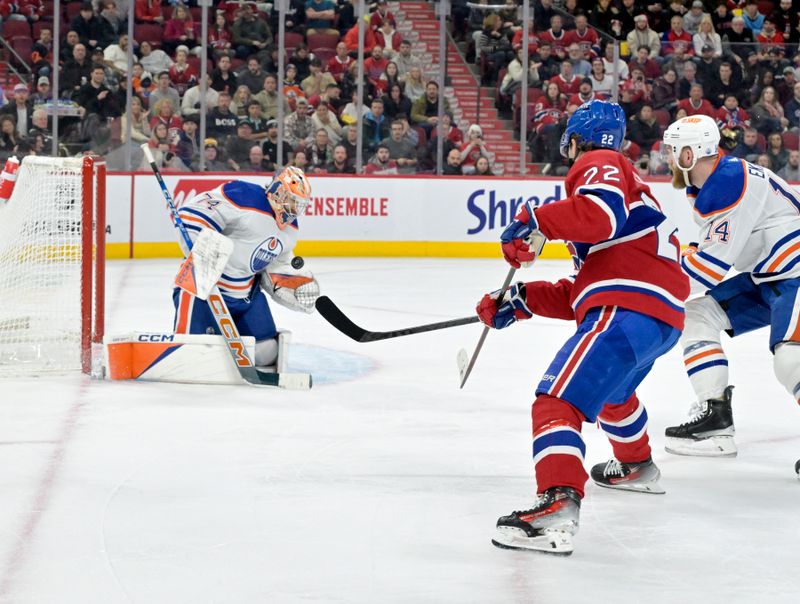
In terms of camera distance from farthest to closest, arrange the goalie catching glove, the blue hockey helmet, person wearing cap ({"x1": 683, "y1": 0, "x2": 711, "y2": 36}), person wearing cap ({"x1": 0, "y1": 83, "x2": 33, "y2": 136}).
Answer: person wearing cap ({"x1": 683, "y1": 0, "x2": 711, "y2": 36})
person wearing cap ({"x1": 0, "y1": 83, "x2": 33, "y2": 136})
the goalie catching glove
the blue hockey helmet

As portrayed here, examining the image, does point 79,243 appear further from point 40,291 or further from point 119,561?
point 119,561

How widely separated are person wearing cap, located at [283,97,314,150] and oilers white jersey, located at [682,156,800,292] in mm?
6327

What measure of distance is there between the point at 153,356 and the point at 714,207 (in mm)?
2328

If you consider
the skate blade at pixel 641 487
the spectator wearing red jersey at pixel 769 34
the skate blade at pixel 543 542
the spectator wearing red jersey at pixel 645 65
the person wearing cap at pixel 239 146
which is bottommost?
the skate blade at pixel 641 487

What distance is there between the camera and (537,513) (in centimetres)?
294

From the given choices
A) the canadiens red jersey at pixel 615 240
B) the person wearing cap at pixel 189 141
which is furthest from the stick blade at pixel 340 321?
the person wearing cap at pixel 189 141

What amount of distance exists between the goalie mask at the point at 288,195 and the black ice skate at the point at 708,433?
5.89ft

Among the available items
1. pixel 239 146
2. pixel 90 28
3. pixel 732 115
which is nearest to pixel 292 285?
pixel 239 146

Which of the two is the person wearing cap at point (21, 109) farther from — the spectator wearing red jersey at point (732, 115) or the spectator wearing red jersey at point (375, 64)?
the spectator wearing red jersey at point (732, 115)

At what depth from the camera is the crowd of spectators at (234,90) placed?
947 centimetres

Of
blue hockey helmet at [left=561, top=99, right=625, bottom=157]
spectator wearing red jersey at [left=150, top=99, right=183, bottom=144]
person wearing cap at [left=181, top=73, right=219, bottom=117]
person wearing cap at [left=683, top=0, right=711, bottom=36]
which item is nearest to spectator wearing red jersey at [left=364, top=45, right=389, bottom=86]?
person wearing cap at [left=181, top=73, right=219, bottom=117]

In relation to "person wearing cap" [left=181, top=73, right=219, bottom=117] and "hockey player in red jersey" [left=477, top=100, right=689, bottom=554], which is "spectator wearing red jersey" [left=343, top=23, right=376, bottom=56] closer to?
"person wearing cap" [left=181, top=73, right=219, bottom=117]

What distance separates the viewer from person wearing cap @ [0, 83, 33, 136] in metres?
9.34

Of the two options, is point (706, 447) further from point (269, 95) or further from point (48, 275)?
point (269, 95)
